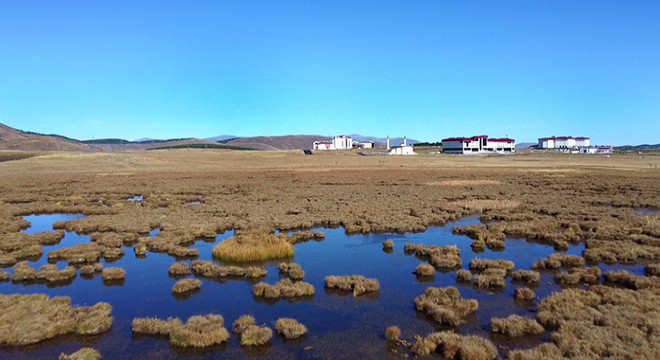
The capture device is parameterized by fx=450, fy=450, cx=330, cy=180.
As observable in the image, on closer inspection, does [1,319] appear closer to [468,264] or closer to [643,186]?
[468,264]

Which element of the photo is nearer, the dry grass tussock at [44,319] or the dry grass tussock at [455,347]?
the dry grass tussock at [455,347]

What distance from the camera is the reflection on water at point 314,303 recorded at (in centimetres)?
1162

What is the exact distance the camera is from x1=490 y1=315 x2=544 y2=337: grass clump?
1210 cm

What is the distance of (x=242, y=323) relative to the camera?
42.2 feet

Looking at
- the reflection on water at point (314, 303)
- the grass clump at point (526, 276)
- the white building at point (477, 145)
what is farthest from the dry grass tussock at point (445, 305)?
the white building at point (477, 145)

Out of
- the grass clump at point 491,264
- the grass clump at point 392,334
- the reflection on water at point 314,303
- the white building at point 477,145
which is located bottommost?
the reflection on water at point 314,303

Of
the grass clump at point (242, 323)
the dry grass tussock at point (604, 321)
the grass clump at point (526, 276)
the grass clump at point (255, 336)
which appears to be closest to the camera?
the dry grass tussock at point (604, 321)

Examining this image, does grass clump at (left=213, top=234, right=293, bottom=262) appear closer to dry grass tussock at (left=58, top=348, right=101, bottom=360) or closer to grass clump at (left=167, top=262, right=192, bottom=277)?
grass clump at (left=167, top=262, right=192, bottom=277)

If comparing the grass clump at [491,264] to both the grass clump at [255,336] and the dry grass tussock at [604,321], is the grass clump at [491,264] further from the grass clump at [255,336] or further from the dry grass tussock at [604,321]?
the grass clump at [255,336]

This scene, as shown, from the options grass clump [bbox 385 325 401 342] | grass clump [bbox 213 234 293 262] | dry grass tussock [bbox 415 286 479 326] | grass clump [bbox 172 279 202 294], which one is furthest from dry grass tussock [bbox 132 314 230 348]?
grass clump [bbox 213 234 293 262]

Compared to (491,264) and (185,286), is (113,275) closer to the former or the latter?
(185,286)

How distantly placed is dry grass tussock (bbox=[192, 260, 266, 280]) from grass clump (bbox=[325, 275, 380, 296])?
3069 mm

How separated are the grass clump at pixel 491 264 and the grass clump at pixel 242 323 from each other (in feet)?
33.1

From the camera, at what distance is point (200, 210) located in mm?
35844
